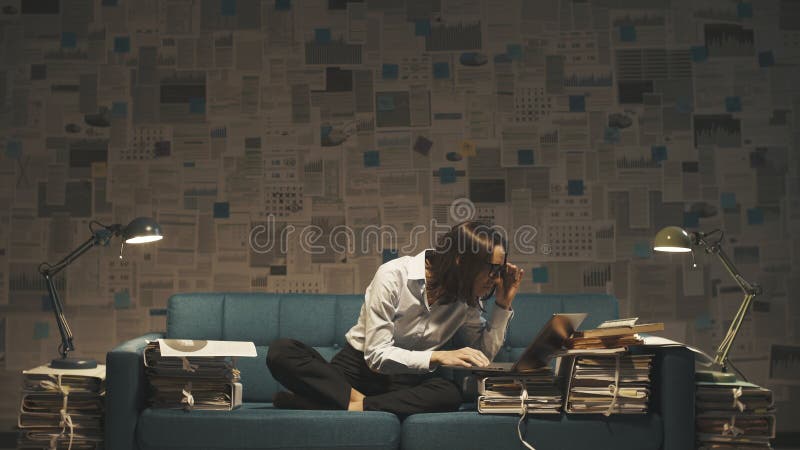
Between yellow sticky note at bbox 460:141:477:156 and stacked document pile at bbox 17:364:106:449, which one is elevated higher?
yellow sticky note at bbox 460:141:477:156

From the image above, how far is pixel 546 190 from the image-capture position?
4.14 metres

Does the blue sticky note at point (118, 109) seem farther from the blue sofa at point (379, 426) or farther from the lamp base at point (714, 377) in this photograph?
the lamp base at point (714, 377)

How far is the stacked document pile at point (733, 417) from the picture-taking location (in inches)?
117

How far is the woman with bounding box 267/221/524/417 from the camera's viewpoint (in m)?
3.04

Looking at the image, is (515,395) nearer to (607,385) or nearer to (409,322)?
(607,385)

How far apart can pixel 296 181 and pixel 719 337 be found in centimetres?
225

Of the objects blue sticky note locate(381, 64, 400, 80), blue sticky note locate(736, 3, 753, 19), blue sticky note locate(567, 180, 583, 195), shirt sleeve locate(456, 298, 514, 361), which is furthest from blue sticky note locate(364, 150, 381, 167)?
blue sticky note locate(736, 3, 753, 19)

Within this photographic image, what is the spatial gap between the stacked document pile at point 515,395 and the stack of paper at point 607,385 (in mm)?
72

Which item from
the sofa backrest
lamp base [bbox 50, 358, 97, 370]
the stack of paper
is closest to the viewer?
the stack of paper

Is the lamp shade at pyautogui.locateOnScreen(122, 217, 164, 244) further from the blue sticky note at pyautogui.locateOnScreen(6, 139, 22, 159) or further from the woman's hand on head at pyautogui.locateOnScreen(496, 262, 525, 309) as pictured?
the woman's hand on head at pyautogui.locateOnScreen(496, 262, 525, 309)

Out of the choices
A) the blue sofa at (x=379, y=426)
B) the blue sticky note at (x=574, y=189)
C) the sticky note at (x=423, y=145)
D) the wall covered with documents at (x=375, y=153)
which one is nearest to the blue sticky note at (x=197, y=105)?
the wall covered with documents at (x=375, y=153)

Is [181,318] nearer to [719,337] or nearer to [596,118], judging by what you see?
[596,118]

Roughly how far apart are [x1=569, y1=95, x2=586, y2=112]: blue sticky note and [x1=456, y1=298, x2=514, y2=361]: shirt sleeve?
135 cm

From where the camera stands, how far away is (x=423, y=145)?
4.13 m
